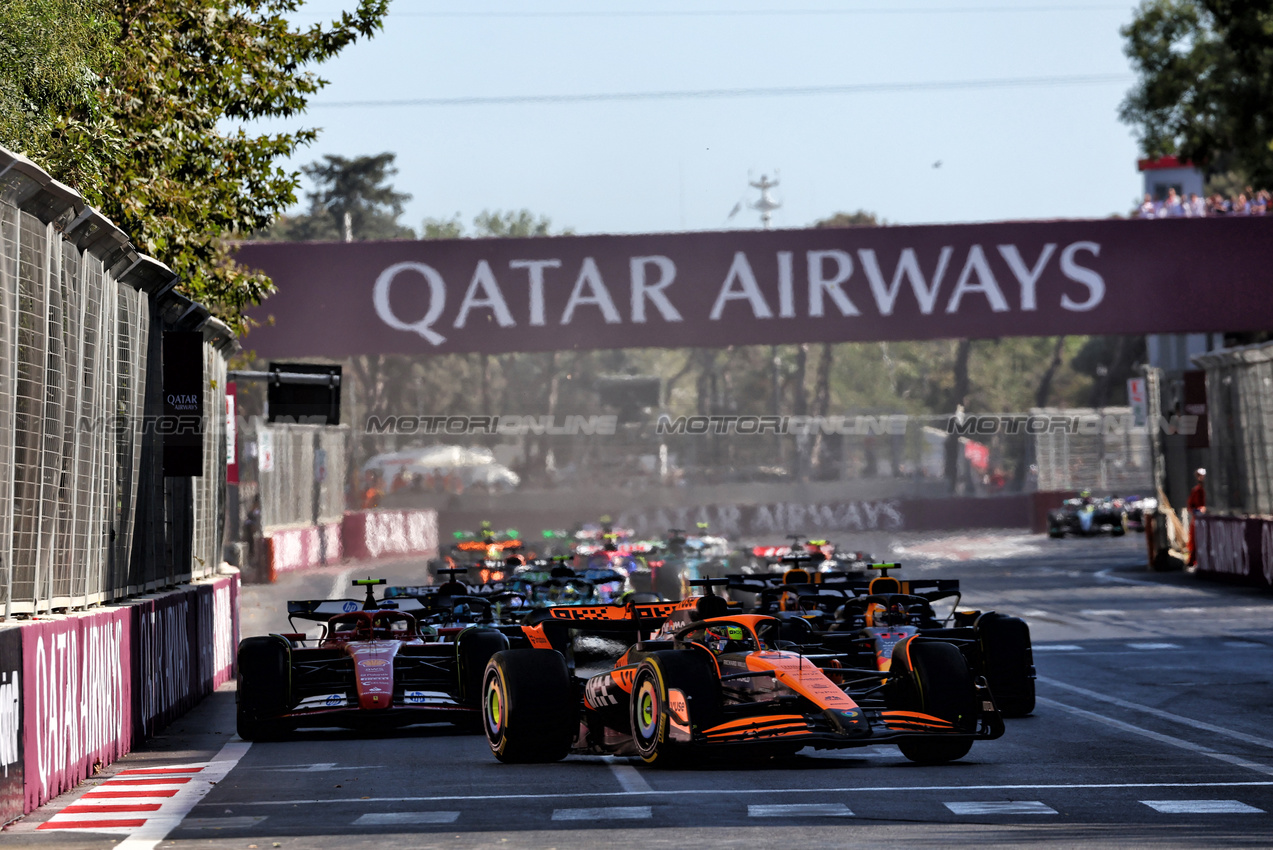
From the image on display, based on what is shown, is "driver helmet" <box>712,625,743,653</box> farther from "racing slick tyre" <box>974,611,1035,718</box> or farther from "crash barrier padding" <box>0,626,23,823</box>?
"crash barrier padding" <box>0,626,23,823</box>

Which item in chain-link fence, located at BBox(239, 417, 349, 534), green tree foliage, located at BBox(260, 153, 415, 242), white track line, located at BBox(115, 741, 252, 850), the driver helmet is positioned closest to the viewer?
white track line, located at BBox(115, 741, 252, 850)

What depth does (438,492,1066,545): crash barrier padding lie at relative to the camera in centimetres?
5672

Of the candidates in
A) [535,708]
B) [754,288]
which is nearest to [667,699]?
[535,708]

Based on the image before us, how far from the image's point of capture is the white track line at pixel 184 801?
845 cm

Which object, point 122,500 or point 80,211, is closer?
point 80,211

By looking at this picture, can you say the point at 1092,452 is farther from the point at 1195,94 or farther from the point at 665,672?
the point at 665,672

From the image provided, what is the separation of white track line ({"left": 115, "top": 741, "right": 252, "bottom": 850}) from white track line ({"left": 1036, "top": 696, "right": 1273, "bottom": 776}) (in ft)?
19.2

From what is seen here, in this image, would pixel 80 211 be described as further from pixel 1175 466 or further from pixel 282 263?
pixel 1175 466

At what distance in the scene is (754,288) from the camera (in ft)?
107

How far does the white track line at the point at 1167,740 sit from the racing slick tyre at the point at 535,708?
3.83 meters

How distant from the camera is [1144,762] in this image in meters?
10.7

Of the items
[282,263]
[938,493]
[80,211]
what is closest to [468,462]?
[938,493]

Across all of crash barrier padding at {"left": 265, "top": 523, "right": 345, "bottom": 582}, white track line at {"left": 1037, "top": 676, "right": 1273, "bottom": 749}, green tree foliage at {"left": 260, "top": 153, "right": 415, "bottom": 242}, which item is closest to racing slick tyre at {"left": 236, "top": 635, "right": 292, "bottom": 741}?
white track line at {"left": 1037, "top": 676, "right": 1273, "bottom": 749}

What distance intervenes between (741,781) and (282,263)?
24.0 meters
